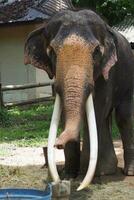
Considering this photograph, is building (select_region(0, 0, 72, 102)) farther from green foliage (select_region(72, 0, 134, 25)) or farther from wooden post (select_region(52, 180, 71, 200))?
wooden post (select_region(52, 180, 71, 200))

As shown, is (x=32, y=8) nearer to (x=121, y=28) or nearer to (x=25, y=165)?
(x=121, y=28)

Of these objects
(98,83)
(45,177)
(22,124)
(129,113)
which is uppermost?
(98,83)

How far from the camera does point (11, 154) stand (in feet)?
33.4

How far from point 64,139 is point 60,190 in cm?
51

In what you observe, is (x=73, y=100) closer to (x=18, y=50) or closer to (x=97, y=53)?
(x=97, y=53)

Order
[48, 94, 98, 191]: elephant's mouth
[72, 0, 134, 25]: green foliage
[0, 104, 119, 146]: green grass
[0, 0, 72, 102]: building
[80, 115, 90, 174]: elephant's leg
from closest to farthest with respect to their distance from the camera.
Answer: [48, 94, 98, 191]: elephant's mouth < [80, 115, 90, 174]: elephant's leg < [0, 104, 119, 146]: green grass < [0, 0, 72, 102]: building < [72, 0, 134, 25]: green foliage

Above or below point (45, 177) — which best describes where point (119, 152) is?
below

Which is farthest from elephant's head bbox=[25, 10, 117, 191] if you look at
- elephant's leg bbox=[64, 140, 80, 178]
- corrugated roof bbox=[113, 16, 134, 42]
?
corrugated roof bbox=[113, 16, 134, 42]

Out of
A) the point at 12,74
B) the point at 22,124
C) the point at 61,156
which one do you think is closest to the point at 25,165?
the point at 61,156

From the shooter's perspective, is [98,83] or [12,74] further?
[12,74]

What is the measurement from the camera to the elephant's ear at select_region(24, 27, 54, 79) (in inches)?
276

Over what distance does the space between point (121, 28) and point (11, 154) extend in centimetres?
1956

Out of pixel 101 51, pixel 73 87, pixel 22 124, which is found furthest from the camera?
pixel 22 124

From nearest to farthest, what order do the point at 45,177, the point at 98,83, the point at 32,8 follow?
the point at 98,83 < the point at 45,177 < the point at 32,8
